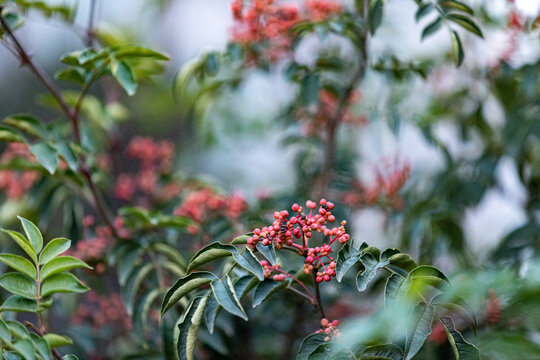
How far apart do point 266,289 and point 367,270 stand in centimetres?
13

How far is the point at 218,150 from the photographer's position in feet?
5.53

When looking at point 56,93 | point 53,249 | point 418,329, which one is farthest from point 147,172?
point 418,329

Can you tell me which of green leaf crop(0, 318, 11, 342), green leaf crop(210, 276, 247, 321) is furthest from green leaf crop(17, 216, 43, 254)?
green leaf crop(210, 276, 247, 321)

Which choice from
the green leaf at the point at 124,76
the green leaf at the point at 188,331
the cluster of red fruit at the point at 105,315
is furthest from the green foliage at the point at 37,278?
the cluster of red fruit at the point at 105,315

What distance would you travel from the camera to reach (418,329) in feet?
2.03

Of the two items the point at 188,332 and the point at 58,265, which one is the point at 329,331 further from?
the point at 58,265

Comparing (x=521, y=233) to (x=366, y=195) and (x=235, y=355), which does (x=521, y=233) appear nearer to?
(x=366, y=195)

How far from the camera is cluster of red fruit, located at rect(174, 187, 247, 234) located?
107 cm

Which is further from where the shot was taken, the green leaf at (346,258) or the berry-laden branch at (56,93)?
the berry-laden branch at (56,93)

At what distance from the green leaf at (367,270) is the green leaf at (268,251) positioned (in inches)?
3.8

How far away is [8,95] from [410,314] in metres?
2.19

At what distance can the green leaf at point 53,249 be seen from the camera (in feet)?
2.30

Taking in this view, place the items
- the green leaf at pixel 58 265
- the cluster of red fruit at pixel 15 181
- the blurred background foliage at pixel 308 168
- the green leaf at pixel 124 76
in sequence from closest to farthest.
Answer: the green leaf at pixel 58 265, the green leaf at pixel 124 76, the blurred background foliage at pixel 308 168, the cluster of red fruit at pixel 15 181

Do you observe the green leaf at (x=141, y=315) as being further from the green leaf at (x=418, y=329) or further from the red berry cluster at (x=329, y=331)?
the green leaf at (x=418, y=329)
